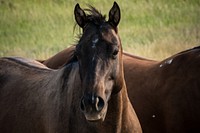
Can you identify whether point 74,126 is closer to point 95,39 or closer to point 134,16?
point 95,39

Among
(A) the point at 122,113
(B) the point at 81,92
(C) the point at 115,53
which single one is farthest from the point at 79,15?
(A) the point at 122,113

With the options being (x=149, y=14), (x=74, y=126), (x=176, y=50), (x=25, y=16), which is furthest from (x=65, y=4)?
(x=74, y=126)

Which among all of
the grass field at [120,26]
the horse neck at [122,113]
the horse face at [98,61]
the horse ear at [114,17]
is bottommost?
the horse neck at [122,113]

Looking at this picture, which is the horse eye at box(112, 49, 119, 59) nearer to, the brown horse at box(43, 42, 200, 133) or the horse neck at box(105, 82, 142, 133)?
the horse neck at box(105, 82, 142, 133)

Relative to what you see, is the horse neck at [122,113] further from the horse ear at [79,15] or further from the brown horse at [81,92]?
the horse ear at [79,15]

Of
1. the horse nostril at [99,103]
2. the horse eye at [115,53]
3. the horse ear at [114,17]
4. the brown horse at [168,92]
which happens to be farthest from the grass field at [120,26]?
the horse nostril at [99,103]

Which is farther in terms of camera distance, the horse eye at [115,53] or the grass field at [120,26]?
the grass field at [120,26]

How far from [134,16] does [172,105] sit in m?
11.4

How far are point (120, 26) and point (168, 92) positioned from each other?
33.7ft

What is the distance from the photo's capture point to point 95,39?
5102mm

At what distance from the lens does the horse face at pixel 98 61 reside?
4.77 m

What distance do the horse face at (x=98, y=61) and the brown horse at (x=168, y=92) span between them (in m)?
1.68

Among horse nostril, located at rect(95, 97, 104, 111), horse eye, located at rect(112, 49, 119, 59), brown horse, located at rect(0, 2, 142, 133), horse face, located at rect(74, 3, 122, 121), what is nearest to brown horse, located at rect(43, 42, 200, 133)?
brown horse, located at rect(0, 2, 142, 133)

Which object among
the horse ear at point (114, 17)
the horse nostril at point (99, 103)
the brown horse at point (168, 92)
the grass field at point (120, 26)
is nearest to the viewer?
the horse nostril at point (99, 103)
